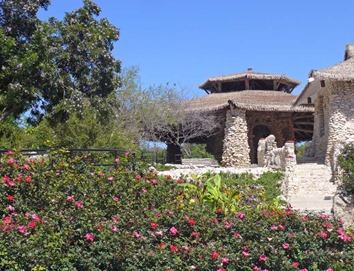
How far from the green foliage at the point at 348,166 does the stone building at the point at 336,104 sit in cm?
566

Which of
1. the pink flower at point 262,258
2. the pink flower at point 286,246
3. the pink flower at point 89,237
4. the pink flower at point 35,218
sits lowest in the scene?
the pink flower at point 262,258

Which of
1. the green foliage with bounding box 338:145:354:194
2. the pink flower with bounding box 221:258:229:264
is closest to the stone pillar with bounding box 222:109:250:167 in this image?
the green foliage with bounding box 338:145:354:194

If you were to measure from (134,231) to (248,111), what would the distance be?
83.2 ft

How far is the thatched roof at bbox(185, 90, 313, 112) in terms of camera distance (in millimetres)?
28719

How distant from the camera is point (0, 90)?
15805 mm

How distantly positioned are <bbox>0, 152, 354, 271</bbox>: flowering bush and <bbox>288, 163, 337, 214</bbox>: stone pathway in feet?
28.5

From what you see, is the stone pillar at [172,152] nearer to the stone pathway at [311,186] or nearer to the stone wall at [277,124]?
the stone wall at [277,124]

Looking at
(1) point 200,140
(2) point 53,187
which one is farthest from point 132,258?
(1) point 200,140

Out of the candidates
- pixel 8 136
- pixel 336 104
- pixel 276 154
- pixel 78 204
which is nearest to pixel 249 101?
pixel 336 104

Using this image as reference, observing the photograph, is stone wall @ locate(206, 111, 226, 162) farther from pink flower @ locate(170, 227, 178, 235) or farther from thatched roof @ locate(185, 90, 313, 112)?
pink flower @ locate(170, 227, 178, 235)

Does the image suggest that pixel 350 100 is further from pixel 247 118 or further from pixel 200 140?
pixel 200 140

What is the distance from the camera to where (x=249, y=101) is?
29641 mm

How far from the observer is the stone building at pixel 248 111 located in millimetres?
28875

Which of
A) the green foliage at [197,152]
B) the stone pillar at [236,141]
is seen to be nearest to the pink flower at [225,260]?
the stone pillar at [236,141]
